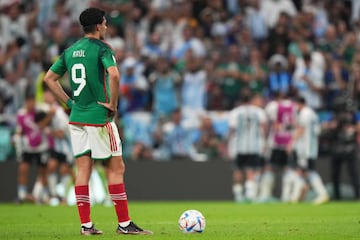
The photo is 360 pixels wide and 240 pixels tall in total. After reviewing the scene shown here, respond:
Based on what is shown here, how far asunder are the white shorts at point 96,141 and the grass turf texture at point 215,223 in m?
1.00

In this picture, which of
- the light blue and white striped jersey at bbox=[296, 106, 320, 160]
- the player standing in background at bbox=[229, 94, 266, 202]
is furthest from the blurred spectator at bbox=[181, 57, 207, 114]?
the light blue and white striped jersey at bbox=[296, 106, 320, 160]

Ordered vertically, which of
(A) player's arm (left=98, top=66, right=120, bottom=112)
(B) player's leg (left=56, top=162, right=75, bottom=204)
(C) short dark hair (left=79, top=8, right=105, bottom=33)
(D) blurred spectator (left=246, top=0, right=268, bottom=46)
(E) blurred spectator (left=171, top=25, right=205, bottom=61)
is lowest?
(B) player's leg (left=56, top=162, right=75, bottom=204)

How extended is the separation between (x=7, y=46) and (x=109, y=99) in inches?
558

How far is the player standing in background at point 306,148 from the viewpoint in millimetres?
23062

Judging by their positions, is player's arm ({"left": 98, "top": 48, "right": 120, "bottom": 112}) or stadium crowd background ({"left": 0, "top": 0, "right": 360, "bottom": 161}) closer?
player's arm ({"left": 98, "top": 48, "right": 120, "bottom": 112})

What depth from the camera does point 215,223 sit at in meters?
14.2

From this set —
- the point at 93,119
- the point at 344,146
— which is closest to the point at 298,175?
the point at 344,146

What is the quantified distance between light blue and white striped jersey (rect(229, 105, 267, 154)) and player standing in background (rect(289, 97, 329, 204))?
33.9 inches

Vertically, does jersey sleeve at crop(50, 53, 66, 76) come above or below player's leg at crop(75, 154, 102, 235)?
above

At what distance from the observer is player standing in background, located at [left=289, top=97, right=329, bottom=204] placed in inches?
908

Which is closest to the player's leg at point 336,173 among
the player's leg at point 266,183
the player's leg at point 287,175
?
the player's leg at point 287,175

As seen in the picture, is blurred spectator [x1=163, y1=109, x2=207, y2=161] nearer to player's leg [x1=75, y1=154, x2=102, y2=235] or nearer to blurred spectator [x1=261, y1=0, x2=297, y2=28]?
blurred spectator [x1=261, y1=0, x2=297, y2=28]

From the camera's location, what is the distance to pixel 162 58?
80.0ft

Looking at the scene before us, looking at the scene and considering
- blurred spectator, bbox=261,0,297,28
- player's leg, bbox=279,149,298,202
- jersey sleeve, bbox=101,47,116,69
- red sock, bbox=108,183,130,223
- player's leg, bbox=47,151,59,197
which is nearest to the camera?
jersey sleeve, bbox=101,47,116,69
